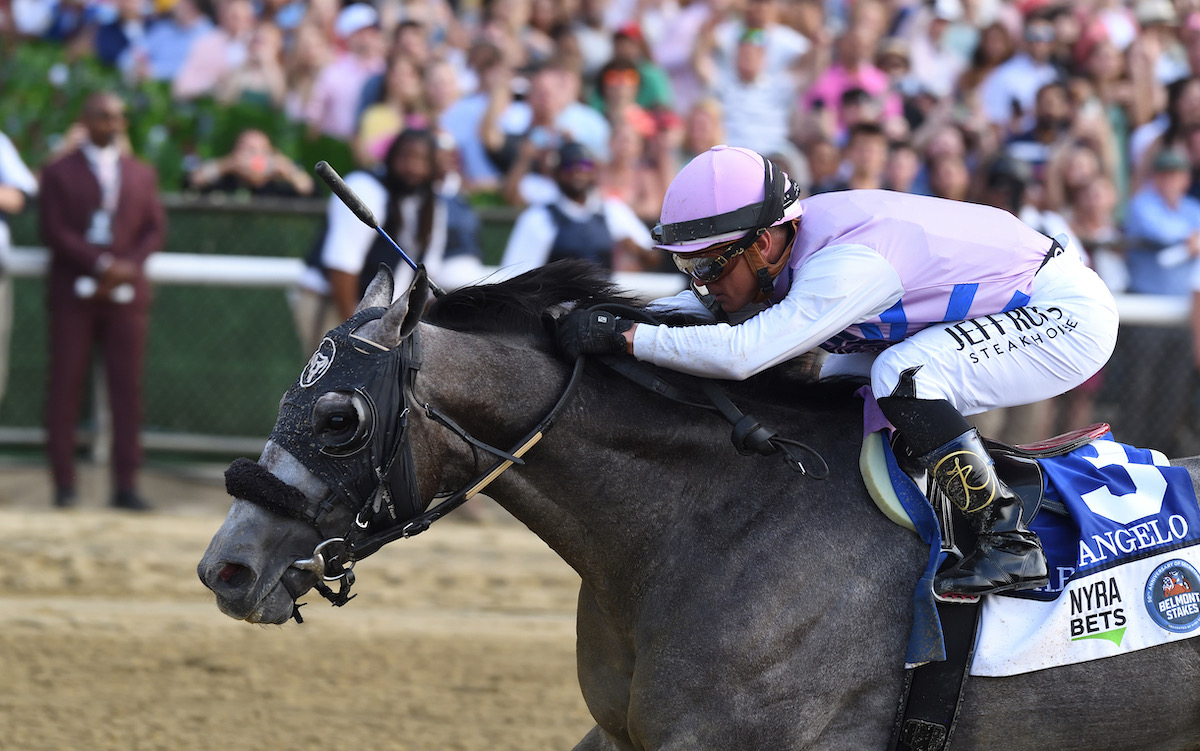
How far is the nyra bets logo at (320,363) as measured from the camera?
117 inches

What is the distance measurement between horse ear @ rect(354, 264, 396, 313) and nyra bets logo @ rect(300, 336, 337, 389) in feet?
0.54

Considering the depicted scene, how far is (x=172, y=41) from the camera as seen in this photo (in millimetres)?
10258

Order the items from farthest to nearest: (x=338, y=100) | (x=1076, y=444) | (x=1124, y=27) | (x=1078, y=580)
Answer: (x=1124, y=27) → (x=338, y=100) → (x=1076, y=444) → (x=1078, y=580)

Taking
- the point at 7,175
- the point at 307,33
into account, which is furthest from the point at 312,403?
the point at 307,33

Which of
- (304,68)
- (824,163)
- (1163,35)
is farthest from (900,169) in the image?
(304,68)

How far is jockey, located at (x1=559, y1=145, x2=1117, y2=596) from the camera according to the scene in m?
3.08

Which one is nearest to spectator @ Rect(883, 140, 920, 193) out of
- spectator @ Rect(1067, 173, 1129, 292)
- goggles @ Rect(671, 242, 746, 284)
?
spectator @ Rect(1067, 173, 1129, 292)

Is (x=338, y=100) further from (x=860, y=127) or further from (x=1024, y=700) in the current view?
(x=1024, y=700)

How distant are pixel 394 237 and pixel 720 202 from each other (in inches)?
168

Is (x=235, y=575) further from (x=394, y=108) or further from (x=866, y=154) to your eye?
(x=394, y=108)

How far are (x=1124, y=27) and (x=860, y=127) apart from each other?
12.0 ft

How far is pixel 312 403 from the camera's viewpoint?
9.68ft

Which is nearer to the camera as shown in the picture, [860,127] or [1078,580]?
[1078,580]

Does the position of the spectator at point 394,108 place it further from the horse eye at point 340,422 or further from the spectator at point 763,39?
the horse eye at point 340,422
